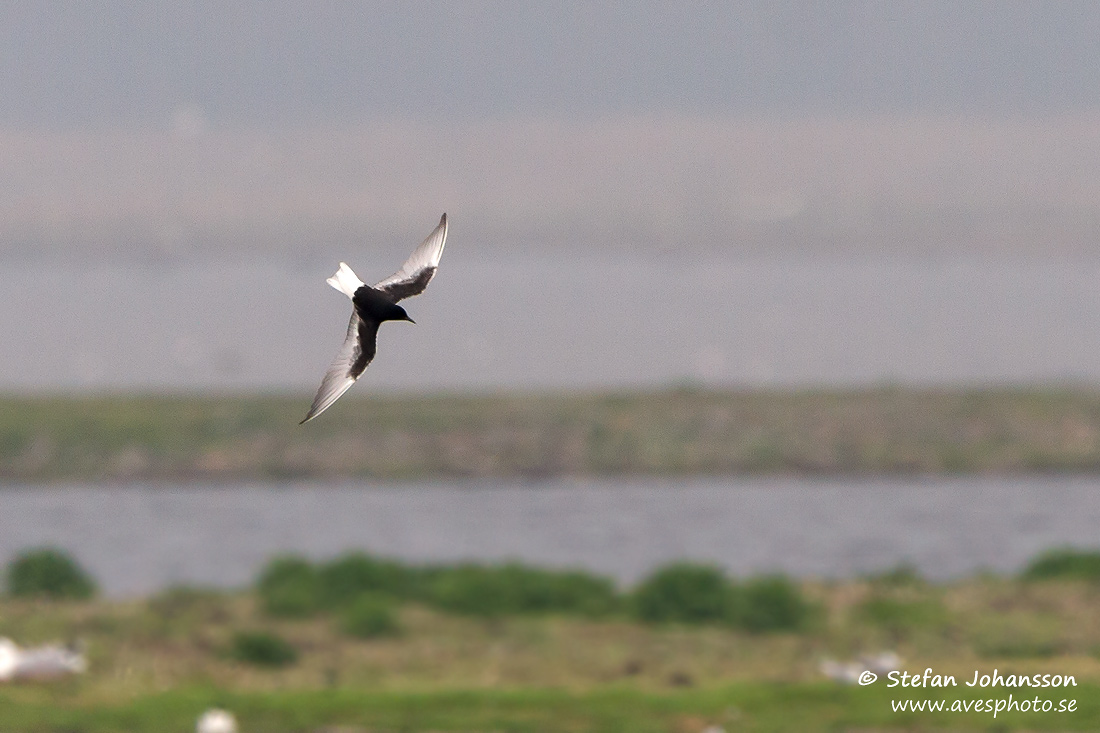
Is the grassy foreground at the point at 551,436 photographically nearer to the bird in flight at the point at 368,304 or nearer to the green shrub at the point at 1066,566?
the green shrub at the point at 1066,566

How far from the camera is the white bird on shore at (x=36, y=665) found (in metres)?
24.3

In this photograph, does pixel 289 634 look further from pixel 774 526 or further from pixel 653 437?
pixel 653 437

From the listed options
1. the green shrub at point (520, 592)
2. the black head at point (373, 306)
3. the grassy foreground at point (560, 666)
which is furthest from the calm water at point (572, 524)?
the black head at point (373, 306)

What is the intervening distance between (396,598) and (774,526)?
30.7 meters

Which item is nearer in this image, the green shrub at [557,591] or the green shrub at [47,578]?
the green shrub at [557,591]

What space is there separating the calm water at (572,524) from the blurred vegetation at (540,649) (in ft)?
40.0

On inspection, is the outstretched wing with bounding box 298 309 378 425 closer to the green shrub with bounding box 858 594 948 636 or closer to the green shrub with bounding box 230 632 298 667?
the green shrub with bounding box 230 632 298 667

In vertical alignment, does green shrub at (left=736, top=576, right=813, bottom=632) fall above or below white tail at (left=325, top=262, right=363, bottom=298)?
above

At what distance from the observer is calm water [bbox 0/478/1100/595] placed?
2074 inches

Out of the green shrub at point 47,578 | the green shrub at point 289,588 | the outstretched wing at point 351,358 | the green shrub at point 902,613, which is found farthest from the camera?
the green shrub at point 47,578

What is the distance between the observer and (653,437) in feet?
322

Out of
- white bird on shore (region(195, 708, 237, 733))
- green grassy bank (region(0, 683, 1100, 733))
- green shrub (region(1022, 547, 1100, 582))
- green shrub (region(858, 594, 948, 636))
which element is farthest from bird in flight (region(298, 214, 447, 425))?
green shrub (region(1022, 547, 1100, 582))

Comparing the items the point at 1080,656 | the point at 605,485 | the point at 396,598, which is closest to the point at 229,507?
the point at 605,485

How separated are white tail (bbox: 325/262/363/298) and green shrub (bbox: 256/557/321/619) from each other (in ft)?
74.1
